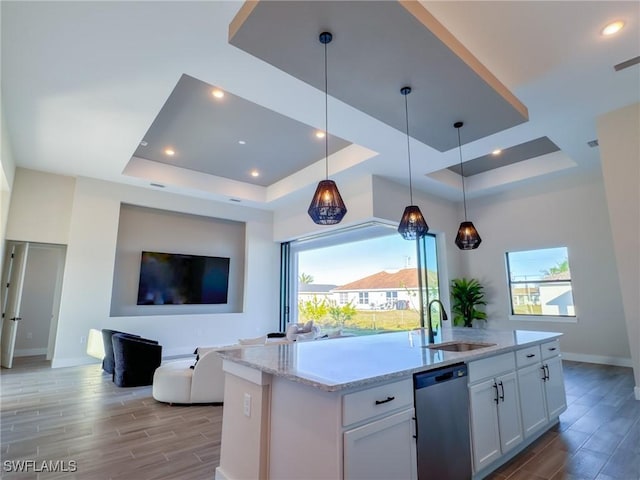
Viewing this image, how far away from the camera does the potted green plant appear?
23.8 feet

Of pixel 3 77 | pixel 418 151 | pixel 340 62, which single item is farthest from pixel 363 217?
pixel 3 77

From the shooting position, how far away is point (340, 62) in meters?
2.46

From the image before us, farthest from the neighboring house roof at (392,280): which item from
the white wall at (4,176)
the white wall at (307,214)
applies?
the white wall at (4,176)

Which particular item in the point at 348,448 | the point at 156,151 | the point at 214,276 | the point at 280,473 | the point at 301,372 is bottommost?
the point at 280,473

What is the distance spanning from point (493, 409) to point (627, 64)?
3693mm

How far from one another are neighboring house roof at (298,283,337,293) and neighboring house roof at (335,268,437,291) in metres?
0.92

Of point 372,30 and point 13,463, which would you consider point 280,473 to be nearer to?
point 13,463

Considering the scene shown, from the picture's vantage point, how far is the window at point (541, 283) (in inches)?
252

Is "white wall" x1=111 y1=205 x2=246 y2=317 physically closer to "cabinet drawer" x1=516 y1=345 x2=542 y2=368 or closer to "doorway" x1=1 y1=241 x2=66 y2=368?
"doorway" x1=1 y1=241 x2=66 y2=368

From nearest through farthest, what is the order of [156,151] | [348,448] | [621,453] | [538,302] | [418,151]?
[348,448]
[621,453]
[418,151]
[156,151]
[538,302]

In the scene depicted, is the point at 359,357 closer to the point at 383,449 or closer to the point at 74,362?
the point at 383,449

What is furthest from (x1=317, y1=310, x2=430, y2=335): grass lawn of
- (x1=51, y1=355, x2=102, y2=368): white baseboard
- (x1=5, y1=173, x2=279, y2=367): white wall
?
(x1=51, y1=355, x2=102, y2=368): white baseboard

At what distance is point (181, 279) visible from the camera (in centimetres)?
728

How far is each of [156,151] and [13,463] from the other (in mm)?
4837
